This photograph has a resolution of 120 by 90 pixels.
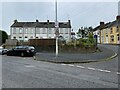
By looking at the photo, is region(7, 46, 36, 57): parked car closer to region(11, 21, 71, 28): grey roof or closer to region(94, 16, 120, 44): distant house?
region(94, 16, 120, 44): distant house

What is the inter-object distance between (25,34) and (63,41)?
38050mm

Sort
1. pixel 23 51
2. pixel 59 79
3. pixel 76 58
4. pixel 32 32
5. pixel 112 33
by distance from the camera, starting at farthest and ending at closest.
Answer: pixel 32 32 → pixel 112 33 → pixel 23 51 → pixel 76 58 → pixel 59 79

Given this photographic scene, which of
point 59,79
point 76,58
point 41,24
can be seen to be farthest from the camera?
point 41,24

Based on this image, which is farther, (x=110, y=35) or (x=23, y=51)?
(x=110, y=35)

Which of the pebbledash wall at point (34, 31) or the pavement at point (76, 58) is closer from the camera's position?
the pavement at point (76, 58)

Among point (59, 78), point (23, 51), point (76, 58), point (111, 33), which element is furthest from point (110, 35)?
point (59, 78)

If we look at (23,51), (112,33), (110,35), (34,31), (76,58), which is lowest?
(76,58)

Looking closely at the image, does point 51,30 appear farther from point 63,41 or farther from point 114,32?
point 63,41

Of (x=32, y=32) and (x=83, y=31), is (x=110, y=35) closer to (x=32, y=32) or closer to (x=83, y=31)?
(x=83, y=31)

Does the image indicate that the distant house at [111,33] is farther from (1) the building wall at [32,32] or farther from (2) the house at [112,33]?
(1) the building wall at [32,32]

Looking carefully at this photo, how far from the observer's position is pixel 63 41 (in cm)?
3200

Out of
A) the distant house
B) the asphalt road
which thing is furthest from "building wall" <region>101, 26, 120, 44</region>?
the asphalt road

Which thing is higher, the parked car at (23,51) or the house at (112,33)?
the house at (112,33)

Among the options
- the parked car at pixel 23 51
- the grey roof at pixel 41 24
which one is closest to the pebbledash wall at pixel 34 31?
the grey roof at pixel 41 24
